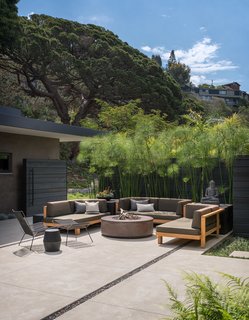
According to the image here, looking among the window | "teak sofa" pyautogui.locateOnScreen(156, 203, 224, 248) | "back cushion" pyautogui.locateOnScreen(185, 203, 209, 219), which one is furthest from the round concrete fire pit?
the window

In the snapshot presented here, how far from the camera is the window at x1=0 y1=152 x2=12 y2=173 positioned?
12453 millimetres

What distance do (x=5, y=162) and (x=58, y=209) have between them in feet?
12.9

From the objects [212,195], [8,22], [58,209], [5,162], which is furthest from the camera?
[8,22]

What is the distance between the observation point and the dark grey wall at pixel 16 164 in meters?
12.3

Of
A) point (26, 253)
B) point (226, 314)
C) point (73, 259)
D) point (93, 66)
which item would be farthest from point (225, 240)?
point (93, 66)

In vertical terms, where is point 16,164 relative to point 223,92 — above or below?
below

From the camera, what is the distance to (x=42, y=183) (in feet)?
43.7

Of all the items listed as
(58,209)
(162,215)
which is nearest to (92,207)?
(58,209)

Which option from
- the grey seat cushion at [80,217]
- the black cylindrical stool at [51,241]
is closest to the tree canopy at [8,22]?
the grey seat cushion at [80,217]

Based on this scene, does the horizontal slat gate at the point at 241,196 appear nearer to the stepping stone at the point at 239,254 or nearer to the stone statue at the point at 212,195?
the stone statue at the point at 212,195

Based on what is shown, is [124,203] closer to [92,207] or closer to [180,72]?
[92,207]

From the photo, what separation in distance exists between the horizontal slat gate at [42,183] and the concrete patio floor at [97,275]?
4.52 meters

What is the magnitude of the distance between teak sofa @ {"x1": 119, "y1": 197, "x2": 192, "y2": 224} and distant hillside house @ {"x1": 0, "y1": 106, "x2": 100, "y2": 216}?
346 centimetres

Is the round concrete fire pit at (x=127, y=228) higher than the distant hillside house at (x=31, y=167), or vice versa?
the distant hillside house at (x=31, y=167)
